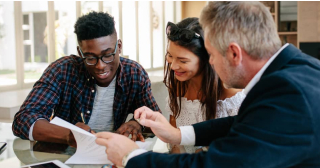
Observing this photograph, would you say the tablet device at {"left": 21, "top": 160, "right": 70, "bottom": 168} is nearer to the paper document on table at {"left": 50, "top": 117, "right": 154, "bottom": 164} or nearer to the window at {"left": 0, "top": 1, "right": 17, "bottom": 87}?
the paper document on table at {"left": 50, "top": 117, "right": 154, "bottom": 164}

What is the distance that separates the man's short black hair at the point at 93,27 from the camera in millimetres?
1982

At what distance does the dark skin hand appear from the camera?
1752mm

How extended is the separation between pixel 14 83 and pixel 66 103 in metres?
3.12

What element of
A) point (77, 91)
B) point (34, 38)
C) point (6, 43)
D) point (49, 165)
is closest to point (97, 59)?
point (77, 91)

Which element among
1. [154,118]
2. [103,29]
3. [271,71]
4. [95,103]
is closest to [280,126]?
[271,71]

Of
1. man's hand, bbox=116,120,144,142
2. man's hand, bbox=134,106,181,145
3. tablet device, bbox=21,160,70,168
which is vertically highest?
man's hand, bbox=134,106,181,145

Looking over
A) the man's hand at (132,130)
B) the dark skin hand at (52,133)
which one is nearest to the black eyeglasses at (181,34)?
the man's hand at (132,130)

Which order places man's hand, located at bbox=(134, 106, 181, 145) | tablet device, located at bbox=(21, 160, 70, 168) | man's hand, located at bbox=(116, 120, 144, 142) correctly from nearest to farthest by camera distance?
tablet device, located at bbox=(21, 160, 70, 168) < man's hand, located at bbox=(134, 106, 181, 145) < man's hand, located at bbox=(116, 120, 144, 142)

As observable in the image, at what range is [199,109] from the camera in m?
2.21

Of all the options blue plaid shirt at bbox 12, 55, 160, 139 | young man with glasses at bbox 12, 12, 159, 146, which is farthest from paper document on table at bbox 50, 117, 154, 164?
blue plaid shirt at bbox 12, 55, 160, 139

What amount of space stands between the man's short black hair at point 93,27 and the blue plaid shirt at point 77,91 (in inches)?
10.1

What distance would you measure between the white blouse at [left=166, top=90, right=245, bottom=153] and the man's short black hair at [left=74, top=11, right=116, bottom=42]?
642 millimetres

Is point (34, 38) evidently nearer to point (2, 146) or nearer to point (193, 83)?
point (193, 83)

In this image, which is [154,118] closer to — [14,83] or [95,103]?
[95,103]
